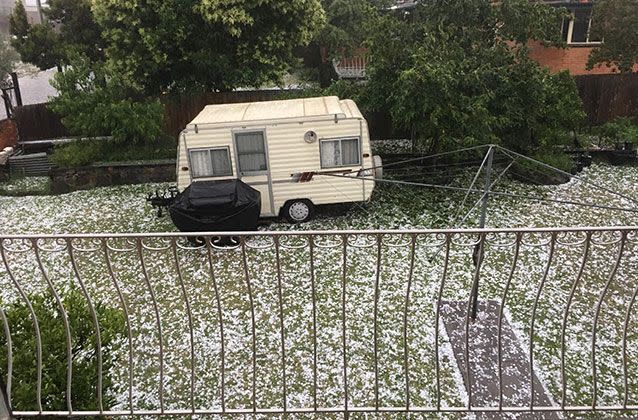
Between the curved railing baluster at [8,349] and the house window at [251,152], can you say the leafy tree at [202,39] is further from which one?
the curved railing baluster at [8,349]

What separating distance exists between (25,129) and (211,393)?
12.7 metres


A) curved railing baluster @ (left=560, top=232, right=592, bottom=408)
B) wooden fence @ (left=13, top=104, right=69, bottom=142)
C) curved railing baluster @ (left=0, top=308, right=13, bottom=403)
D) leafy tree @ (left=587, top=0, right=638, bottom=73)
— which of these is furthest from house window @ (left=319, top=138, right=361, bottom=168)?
leafy tree @ (left=587, top=0, right=638, bottom=73)

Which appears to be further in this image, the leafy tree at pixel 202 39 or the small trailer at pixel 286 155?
the leafy tree at pixel 202 39

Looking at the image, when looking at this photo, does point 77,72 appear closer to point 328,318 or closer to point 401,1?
point 328,318

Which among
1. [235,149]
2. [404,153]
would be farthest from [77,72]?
[404,153]

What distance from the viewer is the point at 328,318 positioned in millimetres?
6625

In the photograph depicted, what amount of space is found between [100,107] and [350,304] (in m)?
8.77

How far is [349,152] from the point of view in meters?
9.38

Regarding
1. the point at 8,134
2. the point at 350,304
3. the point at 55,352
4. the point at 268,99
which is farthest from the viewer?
the point at 8,134

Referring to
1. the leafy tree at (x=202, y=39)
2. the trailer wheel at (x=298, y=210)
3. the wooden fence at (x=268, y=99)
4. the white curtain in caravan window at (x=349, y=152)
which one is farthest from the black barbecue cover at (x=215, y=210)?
the wooden fence at (x=268, y=99)

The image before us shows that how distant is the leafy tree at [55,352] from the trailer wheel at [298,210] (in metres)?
5.48

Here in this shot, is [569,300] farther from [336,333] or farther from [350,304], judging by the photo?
[350,304]

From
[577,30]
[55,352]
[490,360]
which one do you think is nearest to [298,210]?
[490,360]

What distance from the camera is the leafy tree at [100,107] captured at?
1219cm
